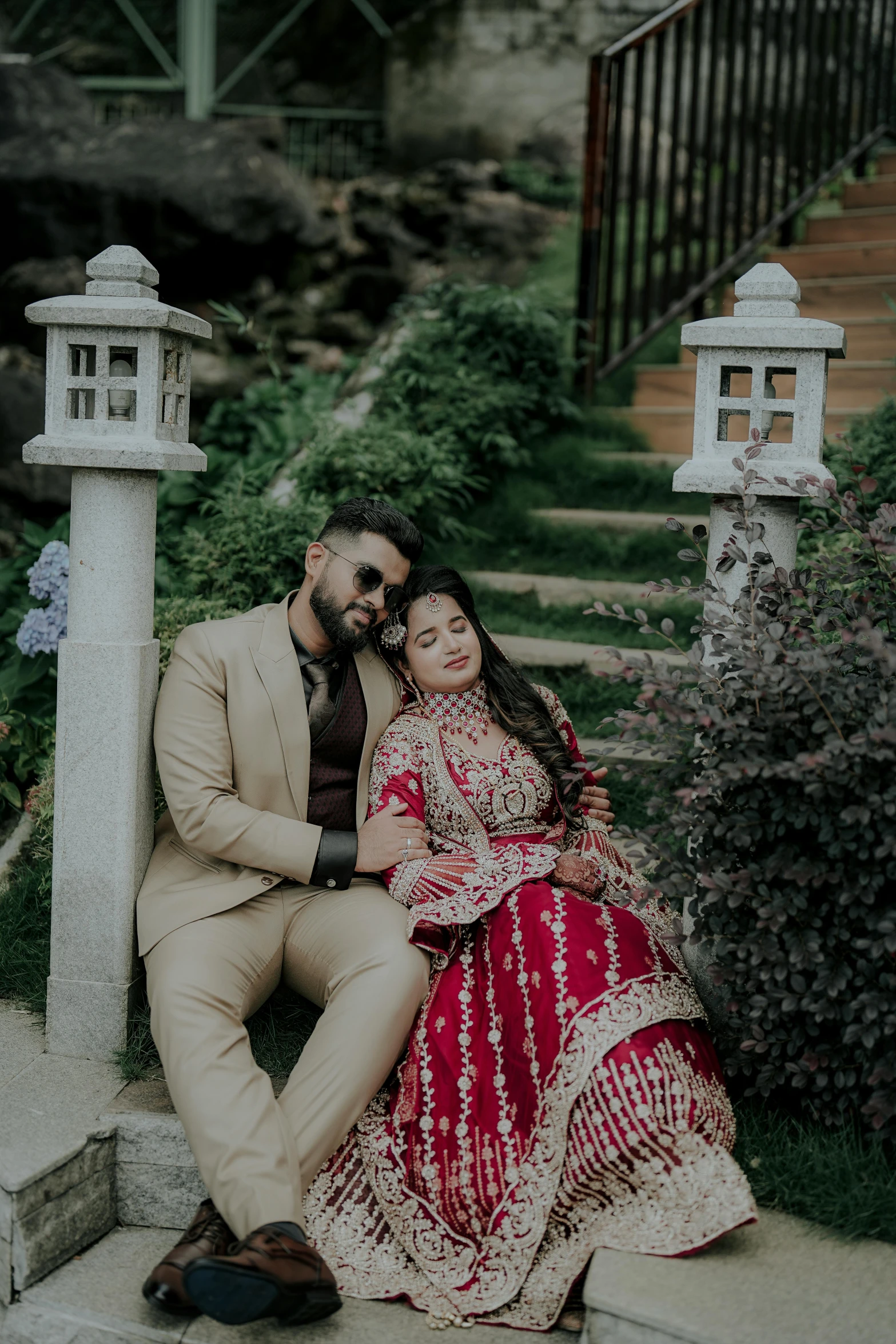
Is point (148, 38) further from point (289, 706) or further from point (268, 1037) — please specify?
point (268, 1037)

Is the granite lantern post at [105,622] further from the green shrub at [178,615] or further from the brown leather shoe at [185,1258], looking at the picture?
the green shrub at [178,615]

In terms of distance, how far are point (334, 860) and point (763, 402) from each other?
63.8 inches

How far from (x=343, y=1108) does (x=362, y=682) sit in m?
1.19

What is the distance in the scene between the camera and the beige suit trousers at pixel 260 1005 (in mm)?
2678

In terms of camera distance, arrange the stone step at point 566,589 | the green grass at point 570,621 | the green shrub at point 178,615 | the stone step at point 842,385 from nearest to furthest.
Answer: the green shrub at point 178,615
the green grass at point 570,621
the stone step at point 566,589
the stone step at point 842,385

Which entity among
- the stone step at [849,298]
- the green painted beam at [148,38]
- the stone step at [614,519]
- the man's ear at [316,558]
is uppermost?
the green painted beam at [148,38]

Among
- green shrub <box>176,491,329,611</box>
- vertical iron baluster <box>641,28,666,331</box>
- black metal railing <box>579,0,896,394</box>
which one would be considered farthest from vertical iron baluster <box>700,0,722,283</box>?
green shrub <box>176,491,329,611</box>

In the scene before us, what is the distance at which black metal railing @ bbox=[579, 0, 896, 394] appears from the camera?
22.2ft

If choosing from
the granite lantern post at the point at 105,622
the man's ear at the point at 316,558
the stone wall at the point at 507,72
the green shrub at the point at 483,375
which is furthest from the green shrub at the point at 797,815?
the stone wall at the point at 507,72

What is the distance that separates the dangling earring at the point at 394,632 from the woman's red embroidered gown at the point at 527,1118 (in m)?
0.68

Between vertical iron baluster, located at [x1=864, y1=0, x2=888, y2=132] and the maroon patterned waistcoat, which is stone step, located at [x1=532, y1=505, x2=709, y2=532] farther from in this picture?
vertical iron baluster, located at [x1=864, y1=0, x2=888, y2=132]

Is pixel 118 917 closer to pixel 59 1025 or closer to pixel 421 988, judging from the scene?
pixel 59 1025

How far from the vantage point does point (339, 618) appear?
133 inches

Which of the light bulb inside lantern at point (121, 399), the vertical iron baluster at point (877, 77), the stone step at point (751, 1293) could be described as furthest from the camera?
the vertical iron baluster at point (877, 77)
